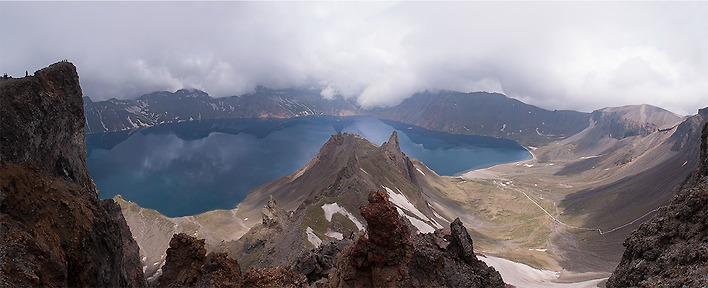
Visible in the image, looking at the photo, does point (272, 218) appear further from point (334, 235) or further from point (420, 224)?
point (420, 224)

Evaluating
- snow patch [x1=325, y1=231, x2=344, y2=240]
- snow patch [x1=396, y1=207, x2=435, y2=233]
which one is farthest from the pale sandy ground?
snow patch [x1=325, y1=231, x2=344, y2=240]

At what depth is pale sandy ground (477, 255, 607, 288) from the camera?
187 feet

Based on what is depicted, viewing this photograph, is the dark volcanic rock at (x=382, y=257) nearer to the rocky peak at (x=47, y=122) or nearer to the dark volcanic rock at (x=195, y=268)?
the dark volcanic rock at (x=195, y=268)

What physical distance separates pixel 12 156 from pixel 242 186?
15045cm

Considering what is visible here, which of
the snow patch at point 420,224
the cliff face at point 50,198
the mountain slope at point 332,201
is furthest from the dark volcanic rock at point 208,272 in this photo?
the snow patch at point 420,224

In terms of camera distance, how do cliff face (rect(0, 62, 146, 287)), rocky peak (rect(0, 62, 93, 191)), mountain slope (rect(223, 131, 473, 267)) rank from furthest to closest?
mountain slope (rect(223, 131, 473, 267))
rocky peak (rect(0, 62, 93, 191))
cliff face (rect(0, 62, 146, 287))

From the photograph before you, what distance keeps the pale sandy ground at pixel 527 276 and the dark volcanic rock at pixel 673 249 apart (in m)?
37.0

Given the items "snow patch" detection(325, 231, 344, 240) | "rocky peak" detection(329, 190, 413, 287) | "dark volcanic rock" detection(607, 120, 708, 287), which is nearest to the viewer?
"dark volcanic rock" detection(607, 120, 708, 287)

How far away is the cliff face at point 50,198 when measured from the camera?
1700 cm

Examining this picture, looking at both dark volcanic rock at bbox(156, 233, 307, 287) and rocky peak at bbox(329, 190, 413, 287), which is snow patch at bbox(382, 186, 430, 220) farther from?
dark volcanic rock at bbox(156, 233, 307, 287)

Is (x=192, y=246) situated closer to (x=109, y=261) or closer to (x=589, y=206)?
(x=109, y=261)

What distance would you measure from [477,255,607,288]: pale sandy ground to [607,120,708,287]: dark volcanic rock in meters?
37.0

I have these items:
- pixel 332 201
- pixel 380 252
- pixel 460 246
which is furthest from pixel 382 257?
pixel 332 201

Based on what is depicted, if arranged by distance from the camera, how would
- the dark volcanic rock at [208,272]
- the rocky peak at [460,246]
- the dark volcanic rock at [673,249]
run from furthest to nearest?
the rocky peak at [460,246] < the dark volcanic rock at [208,272] < the dark volcanic rock at [673,249]
